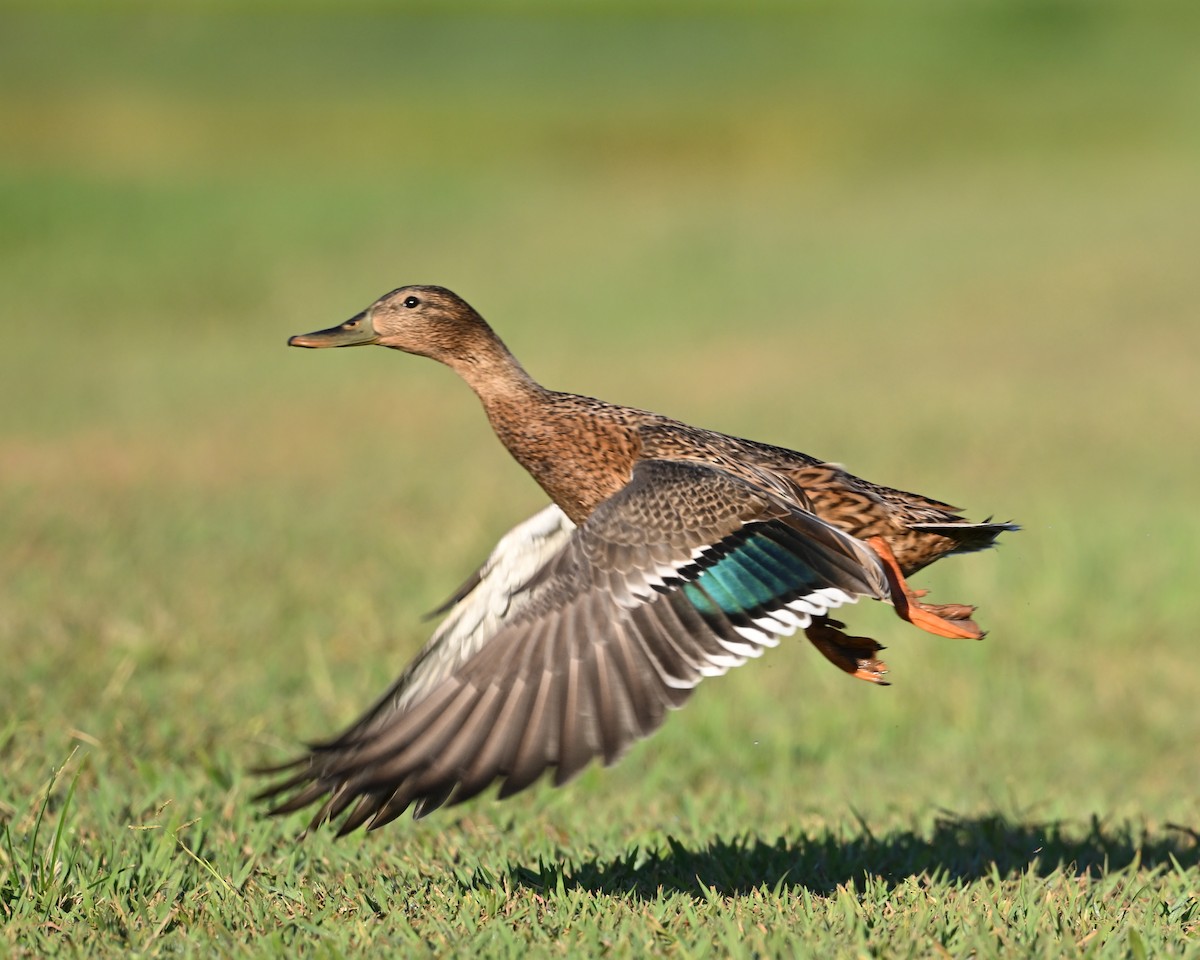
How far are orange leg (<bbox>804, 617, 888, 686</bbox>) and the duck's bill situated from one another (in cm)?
149

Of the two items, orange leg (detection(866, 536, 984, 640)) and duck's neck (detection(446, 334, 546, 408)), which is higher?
duck's neck (detection(446, 334, 546, 408))

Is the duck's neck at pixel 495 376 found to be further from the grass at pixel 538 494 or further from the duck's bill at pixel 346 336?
the grass at pixel 538 494

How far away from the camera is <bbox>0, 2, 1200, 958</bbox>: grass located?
13.1 ft

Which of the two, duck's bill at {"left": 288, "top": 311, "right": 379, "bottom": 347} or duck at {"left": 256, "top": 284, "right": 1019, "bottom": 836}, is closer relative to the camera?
duck at {"left": 256, "top": 284, "right": 1019, "bottom": 836}

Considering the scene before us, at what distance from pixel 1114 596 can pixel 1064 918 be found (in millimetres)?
4418

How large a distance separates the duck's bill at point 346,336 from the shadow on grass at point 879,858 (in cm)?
153

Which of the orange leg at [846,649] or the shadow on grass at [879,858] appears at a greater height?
the orange leg at [846,649]

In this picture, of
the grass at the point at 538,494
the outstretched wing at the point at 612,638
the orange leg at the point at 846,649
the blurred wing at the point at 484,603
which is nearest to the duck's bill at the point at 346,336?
the blurred wing at the point at 484,603

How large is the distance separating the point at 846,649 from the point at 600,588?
772 mm

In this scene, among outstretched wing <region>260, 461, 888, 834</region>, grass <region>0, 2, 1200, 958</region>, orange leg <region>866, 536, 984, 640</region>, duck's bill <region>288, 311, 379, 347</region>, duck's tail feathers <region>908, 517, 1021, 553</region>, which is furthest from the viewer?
duck's bill <region>288, 311, 379, 347</region>

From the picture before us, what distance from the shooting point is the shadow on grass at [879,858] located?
4.05m

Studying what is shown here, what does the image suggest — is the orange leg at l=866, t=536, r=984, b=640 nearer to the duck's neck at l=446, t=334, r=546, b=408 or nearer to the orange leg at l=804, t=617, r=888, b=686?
the orange leg at l=804, t=617, r=888, b=686

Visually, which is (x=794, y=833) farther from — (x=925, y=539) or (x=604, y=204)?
(x=604, y=204)

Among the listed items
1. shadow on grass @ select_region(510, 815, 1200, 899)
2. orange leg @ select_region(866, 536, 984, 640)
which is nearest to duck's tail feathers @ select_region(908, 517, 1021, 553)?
orange leg @ select_region(866, 536, 984, 640)
